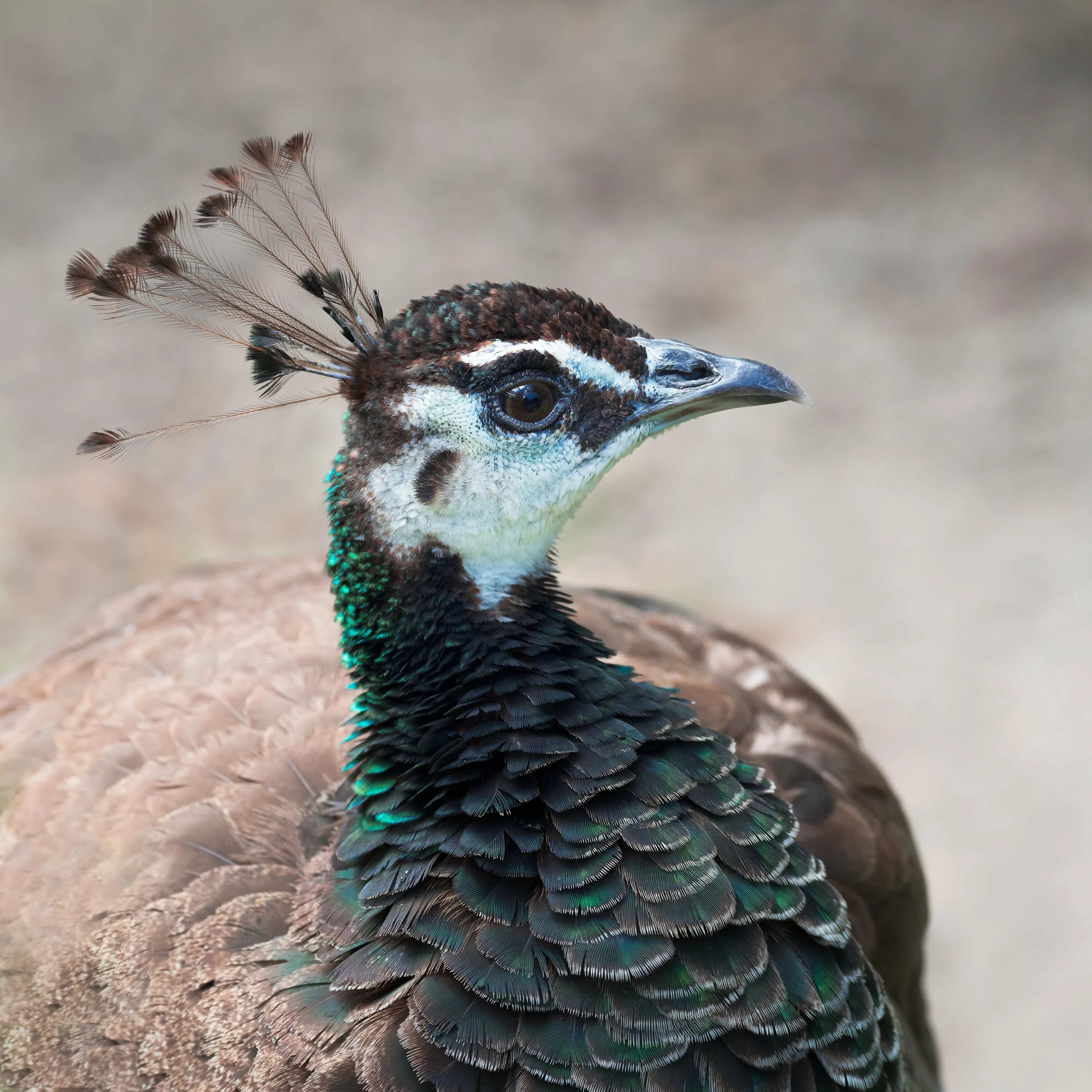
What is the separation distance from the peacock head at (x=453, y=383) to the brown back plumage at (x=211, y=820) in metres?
0.72

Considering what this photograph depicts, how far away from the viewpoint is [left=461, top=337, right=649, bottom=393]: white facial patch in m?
1.93

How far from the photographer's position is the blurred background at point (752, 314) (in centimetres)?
470

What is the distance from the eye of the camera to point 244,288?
6.45ft

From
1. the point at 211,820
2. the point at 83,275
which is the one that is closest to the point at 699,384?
the point at 83,275

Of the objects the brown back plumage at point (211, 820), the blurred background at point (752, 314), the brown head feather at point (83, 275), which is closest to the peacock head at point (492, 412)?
the brown head feather at point (83, 275)

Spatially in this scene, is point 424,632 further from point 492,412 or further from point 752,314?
point 752,314

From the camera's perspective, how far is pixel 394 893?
1.88 meters

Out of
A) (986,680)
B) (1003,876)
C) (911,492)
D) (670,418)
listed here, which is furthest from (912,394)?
(670,418)

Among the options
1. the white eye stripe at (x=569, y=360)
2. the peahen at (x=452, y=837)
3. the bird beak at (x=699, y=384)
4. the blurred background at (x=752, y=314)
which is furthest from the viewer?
the blurred background at (x=752, y=314)

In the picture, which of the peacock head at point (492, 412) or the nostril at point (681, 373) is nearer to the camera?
the peacock head at point (492, 412)

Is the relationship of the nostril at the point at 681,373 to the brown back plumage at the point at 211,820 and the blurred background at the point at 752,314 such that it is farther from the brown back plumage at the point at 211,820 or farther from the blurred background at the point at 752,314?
the blurred background at the point at 752,314

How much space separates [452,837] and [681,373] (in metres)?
0.91

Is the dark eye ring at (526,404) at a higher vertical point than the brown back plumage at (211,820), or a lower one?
higher

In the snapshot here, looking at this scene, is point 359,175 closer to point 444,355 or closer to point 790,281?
point 790,281
